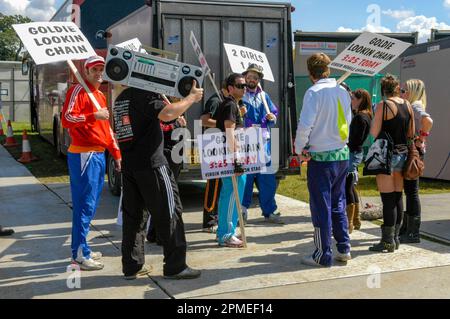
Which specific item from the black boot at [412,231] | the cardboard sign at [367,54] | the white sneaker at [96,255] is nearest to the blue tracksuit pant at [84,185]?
the white sneaker at [96,255]

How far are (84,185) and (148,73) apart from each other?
4.19 feet

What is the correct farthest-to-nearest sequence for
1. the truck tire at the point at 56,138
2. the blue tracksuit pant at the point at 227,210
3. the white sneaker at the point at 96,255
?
the truck tire at the point at 56,138
the blue tracksuit pant at the point at 227,210
the white sneaker at the point at 96,255

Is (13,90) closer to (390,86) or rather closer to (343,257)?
(390,86)

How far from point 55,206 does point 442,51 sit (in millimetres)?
7937

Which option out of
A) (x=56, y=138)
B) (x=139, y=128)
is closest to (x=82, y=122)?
(x=139, y=128)

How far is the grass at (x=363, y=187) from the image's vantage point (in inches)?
369

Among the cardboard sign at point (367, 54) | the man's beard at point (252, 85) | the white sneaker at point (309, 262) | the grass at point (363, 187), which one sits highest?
the cardboard sign at point (367, 54)

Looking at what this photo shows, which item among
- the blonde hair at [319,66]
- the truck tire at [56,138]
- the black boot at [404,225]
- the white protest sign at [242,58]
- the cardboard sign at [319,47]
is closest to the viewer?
Answer: the blonde hair at [319,66]

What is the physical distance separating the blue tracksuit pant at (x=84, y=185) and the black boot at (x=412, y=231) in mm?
3442

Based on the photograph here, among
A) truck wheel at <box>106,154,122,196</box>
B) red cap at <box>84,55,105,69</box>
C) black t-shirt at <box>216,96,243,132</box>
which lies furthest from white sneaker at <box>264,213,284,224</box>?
red cap at <box>84,55,105,69</box>

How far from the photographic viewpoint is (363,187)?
10.1 meters

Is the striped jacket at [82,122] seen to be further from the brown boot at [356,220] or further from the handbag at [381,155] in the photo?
the brown boot at [356,220]

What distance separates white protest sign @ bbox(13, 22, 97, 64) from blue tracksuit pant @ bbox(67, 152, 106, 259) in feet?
3.02
